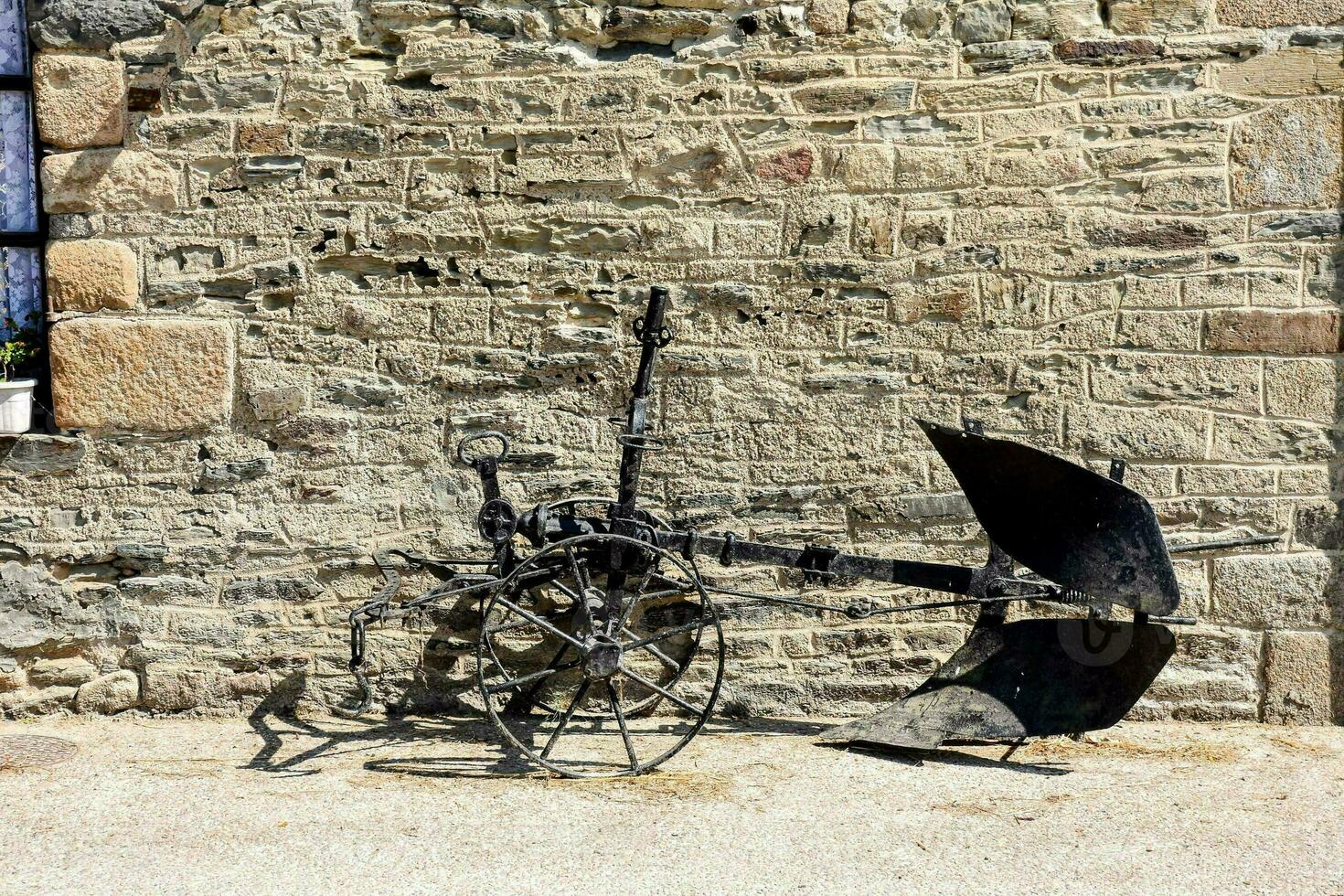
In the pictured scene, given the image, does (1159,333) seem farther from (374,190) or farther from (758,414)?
A: (374,190)

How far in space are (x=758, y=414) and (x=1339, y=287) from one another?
6.76ft

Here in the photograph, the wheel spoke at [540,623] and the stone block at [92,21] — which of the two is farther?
the stone block at [92,21]

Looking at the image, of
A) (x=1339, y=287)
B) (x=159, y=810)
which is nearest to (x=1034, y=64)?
(x=1339, y=287)

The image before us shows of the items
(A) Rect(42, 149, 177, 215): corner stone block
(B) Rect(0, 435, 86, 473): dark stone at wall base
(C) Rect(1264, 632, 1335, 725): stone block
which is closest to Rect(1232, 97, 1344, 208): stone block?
(C) Rect(1264, 632, 1335, 725): stone block

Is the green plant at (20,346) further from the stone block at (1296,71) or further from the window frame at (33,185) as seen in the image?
the stone block at (1296,71)

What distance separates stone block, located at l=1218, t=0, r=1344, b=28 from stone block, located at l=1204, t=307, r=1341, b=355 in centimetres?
99

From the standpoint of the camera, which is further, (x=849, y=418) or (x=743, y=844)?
(x=849, y=418)

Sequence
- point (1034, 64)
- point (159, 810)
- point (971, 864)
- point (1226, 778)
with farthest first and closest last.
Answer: point (1034, 64), point (1226, 778), point (159, 810), point (971, 864)

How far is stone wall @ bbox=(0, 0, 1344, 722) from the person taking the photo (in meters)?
4.09

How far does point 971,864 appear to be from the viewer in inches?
118

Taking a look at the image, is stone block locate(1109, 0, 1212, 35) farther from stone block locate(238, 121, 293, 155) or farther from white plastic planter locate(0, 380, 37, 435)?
white plastic planter locate(0, 380, 37, 435)

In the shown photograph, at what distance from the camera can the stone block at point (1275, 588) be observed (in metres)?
4.14

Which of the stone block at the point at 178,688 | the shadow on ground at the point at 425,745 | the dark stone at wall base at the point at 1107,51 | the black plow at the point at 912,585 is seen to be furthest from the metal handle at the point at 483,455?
the dark stone at wall base at the point at 1107,51

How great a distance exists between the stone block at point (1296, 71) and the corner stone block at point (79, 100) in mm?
3868
